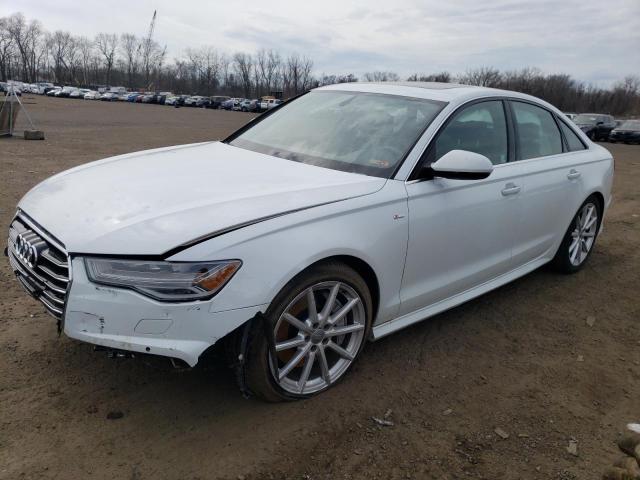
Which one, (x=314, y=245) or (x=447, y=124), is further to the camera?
(x=447, y=124)

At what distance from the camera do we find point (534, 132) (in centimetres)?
419

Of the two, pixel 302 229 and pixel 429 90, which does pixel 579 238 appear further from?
pixel 302 229

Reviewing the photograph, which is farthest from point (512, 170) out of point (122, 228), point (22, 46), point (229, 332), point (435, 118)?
point (22, 46)

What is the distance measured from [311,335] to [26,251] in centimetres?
145

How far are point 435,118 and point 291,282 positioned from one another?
1530mm

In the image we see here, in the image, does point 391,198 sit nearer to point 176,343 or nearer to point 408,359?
point 408,359

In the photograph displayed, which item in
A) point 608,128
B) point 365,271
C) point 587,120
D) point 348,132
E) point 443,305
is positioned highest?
point 587,120

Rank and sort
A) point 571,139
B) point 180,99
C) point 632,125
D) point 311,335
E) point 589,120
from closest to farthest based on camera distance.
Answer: point 311,335 < point 571,139 < point 632,125 < point 589,120 < point 180,99

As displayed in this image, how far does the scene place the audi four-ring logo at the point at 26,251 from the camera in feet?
8.16

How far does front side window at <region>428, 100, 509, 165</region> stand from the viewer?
3350 mm

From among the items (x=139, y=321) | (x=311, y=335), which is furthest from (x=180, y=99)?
(x=139, y=321)

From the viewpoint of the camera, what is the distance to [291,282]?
2.48 metres

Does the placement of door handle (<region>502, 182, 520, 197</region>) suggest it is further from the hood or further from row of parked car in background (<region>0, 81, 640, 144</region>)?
row of parked car in background (<region>0, 81, 640, 144</region>)

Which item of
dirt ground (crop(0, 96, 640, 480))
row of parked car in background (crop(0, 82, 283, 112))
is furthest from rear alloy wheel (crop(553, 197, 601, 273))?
row of parked car in background (crop(0, 82, 283, 112))
